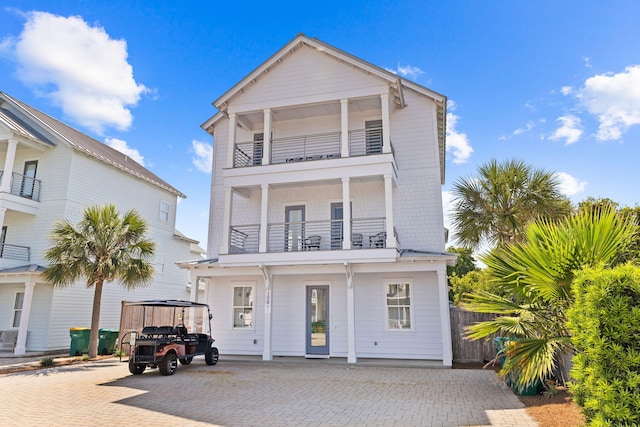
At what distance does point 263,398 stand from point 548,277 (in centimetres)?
603

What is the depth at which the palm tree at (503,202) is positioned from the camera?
13758mm

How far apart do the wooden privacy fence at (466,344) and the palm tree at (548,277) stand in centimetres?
703

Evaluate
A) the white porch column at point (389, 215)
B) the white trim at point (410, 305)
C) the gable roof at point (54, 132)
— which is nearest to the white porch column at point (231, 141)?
the white porch column at point (389, 215)

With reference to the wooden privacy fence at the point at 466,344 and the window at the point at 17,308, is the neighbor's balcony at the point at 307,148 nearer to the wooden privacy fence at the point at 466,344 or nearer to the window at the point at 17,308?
the wooden privacy fence at the point at 466,344

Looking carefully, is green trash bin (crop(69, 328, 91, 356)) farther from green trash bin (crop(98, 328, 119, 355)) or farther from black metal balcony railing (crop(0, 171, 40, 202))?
black metal balcony railing (crop(0, 171, 40, 202))

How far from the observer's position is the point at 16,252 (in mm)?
17953

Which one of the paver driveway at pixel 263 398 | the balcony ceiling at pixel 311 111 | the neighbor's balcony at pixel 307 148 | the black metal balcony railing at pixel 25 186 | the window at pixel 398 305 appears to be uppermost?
the balcony ceiling at pixel 311 111

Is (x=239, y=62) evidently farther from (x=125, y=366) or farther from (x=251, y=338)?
(x=125, y=366)

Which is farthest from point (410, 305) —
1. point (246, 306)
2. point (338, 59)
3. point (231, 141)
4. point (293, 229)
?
point (338, 59)

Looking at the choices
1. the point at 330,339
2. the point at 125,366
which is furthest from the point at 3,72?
the point at 330,339

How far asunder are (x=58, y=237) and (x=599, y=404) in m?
16.2

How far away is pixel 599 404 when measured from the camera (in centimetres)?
414

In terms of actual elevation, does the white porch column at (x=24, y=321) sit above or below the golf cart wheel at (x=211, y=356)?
above

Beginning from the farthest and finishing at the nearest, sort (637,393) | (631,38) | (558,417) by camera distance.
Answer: (631,38), (558,417), (637,393)
